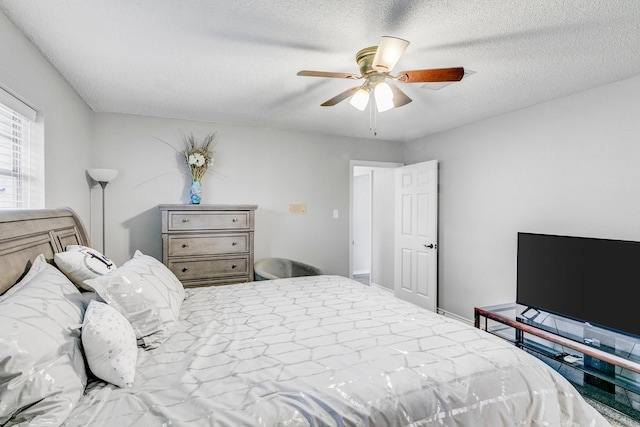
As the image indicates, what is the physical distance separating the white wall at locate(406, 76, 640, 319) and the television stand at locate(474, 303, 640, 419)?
609 millimetres

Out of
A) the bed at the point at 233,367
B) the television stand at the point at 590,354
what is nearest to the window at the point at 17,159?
the bed at the point at 233,367

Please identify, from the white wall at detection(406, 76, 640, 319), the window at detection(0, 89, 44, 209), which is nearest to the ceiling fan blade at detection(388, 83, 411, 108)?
the white wall at detection(406, 76, 640, 319)

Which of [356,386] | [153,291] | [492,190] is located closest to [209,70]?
[153,291]

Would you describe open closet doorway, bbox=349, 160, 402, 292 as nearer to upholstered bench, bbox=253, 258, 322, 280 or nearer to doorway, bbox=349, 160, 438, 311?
doorway, bbox=349, 160, 438, 311

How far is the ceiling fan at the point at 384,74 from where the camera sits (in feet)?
5.72

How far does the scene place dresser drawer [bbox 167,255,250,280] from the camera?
3365 mm

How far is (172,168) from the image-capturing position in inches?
149

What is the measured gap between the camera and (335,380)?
124cm

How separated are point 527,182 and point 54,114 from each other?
162 inches

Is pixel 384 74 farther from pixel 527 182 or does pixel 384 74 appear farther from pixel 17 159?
pixel 17 159

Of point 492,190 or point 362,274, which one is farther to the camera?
point 362,274

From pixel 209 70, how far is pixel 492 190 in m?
3.10

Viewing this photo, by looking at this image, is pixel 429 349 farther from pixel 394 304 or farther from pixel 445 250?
pixel 445 250

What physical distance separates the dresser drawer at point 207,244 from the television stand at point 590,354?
8.16 feet
